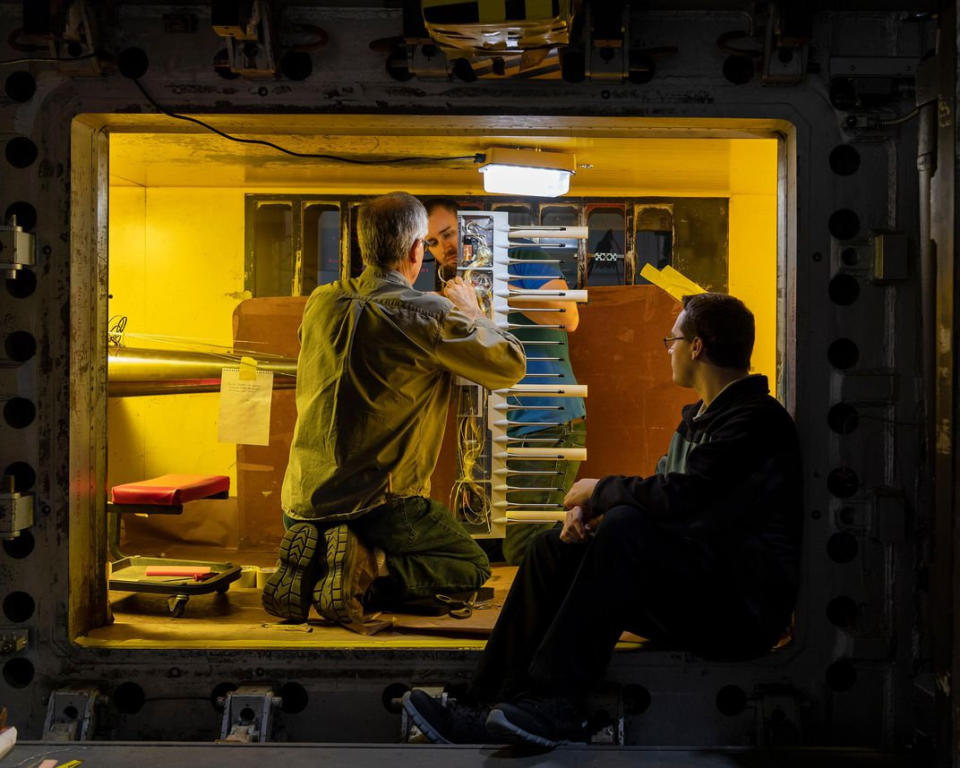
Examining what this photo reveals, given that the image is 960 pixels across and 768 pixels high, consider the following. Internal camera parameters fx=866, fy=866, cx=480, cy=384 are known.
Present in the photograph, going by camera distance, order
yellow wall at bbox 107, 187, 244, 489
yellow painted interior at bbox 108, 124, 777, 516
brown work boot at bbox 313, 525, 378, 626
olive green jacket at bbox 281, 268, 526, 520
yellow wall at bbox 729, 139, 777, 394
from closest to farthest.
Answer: brown work boot at bbox 313, 525, 378, 626, olive green jacket at bbox 281, 268, 526, 520, yellow painted interior at bbox 108, 124, 777, 516, yellow wall at bbox 729, 139, 777, 394, yellow wall at bbox 107, 187, 244, 489

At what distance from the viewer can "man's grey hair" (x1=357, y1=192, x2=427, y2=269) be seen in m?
3.55

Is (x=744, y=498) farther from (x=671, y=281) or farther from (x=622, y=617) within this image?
(x=671, y=281)

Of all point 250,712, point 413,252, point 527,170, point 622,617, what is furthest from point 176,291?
point 622,617

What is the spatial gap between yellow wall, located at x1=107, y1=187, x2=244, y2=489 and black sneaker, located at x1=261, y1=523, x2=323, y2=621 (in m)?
2.09

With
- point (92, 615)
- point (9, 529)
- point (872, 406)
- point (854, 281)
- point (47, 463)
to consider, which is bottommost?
point (92, 615)

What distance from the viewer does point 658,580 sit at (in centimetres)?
254

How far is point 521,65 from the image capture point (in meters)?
2.72

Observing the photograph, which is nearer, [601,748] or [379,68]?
[601,748]

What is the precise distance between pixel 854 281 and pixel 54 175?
2.59 m

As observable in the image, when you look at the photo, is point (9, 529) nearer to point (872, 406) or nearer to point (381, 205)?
point (381, 205)

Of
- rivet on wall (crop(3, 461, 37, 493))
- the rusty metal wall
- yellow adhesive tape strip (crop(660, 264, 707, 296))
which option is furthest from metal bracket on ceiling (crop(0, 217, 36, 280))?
yellow adhesive tape strip (crop(660, 264, 707, 296))

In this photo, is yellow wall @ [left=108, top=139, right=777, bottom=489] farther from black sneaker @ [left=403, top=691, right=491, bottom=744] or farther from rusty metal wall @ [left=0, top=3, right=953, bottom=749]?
black sneaker @ [left=403, top=691, right=491, bottom=744]

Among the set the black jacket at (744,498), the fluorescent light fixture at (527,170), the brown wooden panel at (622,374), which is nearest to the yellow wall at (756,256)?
the brown wooden panel at (622,374)

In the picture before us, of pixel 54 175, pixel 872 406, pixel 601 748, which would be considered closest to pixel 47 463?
pixel 54 175
